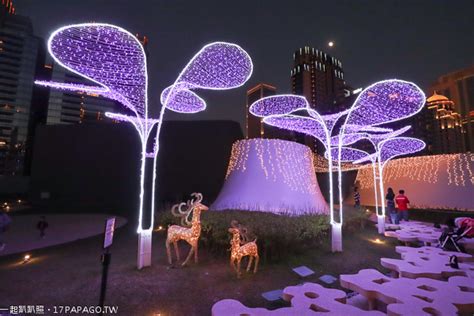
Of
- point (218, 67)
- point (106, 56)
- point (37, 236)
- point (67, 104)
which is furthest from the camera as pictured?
point (67, 104)

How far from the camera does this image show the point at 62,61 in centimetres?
509

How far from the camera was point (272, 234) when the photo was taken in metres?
6.28

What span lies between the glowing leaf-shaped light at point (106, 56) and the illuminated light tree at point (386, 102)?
563cm

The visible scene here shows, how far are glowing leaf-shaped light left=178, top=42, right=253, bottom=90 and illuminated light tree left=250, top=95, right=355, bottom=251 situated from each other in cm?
248

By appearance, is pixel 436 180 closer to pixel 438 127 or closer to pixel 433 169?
pixel 433 169

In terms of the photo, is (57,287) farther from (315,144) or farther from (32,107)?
Result: (315,144)

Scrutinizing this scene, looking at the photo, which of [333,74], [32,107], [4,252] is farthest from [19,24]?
[333,74]

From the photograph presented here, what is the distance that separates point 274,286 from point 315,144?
103191 millimetres

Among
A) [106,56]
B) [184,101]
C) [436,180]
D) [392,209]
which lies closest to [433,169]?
[436,180]

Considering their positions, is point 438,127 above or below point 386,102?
above

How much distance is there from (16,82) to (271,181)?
3268 inches

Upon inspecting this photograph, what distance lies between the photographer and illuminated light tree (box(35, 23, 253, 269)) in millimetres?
4832

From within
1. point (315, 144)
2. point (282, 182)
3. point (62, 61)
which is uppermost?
point (315, 144)

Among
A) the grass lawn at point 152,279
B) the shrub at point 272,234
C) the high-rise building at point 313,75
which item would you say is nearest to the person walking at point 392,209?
the grass lawn at point 152,279
